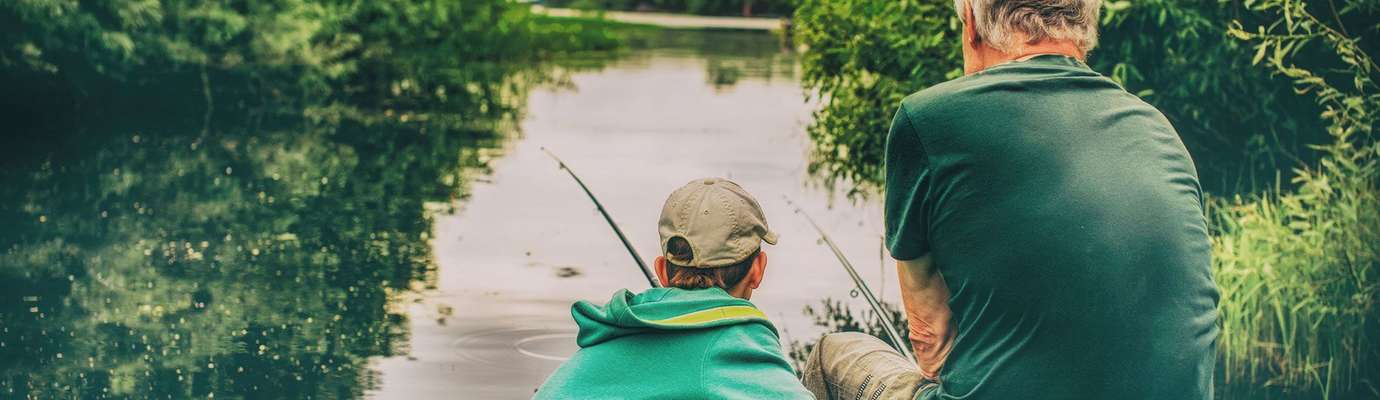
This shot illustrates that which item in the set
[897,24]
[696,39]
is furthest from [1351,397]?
[696,39]

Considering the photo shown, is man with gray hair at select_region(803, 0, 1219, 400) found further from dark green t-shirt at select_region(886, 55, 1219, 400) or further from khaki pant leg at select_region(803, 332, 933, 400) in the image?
khaki pant leg at select_region(803, 332, 933, 400)

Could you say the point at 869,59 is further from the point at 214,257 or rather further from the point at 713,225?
the point at 713,225

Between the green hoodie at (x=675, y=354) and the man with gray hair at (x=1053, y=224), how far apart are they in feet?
0.98

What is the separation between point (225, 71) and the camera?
20422mm

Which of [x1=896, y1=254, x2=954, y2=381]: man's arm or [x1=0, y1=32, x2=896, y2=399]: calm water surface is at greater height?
[x1=896, y1=254, x2=954, y2=381]: man's arm

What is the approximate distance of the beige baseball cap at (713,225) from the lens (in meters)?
3.18

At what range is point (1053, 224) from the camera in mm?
2963

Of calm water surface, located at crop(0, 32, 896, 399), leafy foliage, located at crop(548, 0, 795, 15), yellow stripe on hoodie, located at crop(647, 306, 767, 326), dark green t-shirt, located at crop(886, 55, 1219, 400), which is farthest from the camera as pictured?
leafy foliage, located at crop(548, 0, 795, 15)

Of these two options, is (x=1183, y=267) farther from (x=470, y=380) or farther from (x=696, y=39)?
(x=696, y=39)

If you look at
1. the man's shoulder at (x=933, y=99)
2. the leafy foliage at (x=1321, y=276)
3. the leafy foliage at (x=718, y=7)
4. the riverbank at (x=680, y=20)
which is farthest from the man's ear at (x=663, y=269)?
the leafy foliage at (x=718, y=7)

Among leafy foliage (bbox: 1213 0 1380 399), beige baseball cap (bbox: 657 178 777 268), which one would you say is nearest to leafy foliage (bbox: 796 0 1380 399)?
leafy foliage (bbox: 1213 0 1380 399)

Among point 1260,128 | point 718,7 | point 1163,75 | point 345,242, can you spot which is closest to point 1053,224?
point 1163,75

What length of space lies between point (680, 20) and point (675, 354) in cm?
5378

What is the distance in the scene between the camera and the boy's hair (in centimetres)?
321
